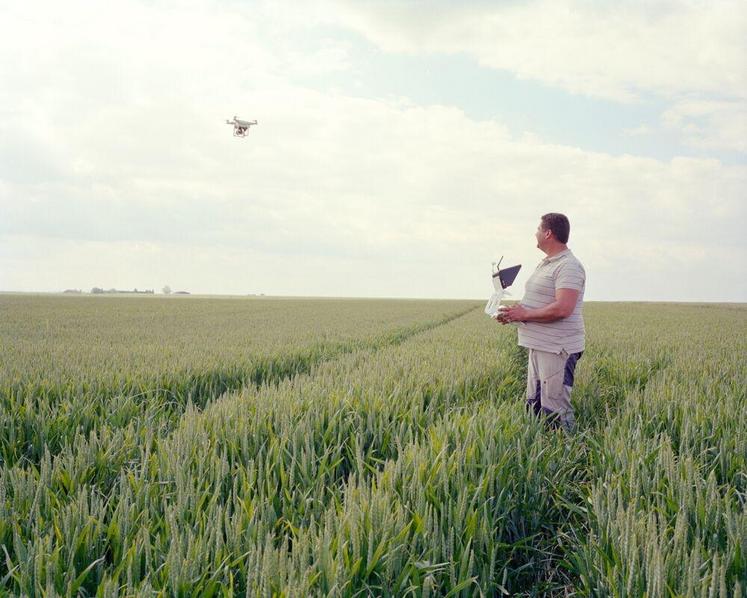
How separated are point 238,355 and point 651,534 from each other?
28.7 feet

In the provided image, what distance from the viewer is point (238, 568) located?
2307 mm

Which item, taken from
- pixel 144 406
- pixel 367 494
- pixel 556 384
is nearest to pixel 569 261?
pixel 556 384

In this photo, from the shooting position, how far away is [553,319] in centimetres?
518

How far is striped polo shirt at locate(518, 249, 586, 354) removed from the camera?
16.9 feet

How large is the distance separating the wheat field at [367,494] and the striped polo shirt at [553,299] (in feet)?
2.85

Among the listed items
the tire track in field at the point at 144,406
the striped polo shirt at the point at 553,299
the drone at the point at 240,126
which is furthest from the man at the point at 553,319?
the drone at the point at 240,126

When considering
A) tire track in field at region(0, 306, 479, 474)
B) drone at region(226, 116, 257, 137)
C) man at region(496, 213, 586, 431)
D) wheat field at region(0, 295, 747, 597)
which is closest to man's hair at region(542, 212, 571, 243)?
man at region(496, 213, 586, 431)

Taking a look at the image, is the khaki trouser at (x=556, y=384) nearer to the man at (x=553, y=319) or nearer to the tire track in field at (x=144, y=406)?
the man at (x=553, y=319)

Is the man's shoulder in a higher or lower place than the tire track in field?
higher

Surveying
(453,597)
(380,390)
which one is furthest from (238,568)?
(380,390)

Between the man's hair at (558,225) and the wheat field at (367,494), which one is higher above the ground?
the man's hair at (558,225)

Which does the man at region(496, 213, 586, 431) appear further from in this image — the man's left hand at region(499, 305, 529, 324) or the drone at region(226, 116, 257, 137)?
the drone at region(226, 116, 257, 137)

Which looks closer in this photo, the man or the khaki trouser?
the man

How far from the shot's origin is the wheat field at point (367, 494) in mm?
2184
